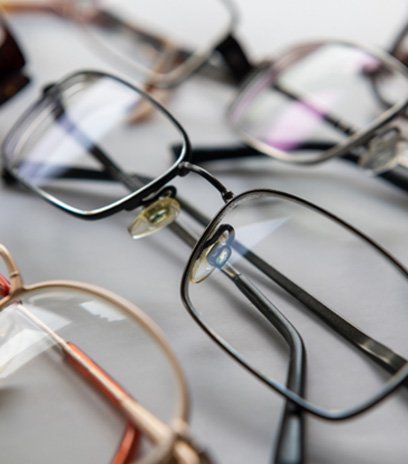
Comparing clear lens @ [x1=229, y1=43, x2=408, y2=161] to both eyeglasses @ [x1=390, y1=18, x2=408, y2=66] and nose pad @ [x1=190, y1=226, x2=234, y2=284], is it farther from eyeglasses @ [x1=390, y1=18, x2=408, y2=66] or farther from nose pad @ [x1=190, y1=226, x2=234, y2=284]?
nose pad @ [x1=190, y1=226, x2=234, y2=284]

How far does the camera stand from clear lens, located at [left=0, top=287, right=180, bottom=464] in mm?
340

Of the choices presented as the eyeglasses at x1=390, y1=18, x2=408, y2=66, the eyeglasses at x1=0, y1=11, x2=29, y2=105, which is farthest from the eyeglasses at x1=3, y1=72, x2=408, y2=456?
the eyeglasses at x1=390, y1=18, x2=408, y2=66

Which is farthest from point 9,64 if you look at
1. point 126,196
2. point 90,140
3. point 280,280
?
point 280,280

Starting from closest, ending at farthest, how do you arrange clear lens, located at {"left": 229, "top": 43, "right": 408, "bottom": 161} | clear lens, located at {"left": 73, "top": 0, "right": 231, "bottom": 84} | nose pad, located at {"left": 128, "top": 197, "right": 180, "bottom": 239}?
1. nose pad, located at {"left": 128, "top": 197, "right": 180, "bottom": 239}
2. clear lens, located at {"left": 229, "top": 43, "right": 408, "bottom": 161}
3. clear lens, located at {"left": 73, "top": 0, "right": 231, "bottom": 84}

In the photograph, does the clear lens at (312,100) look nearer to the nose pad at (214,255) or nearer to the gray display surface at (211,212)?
A: the gray display surface at (211,212)

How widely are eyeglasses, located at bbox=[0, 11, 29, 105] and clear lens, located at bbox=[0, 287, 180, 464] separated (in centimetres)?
28

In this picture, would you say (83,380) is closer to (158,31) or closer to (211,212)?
(211,212)

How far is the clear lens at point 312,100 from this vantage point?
0.56 meters

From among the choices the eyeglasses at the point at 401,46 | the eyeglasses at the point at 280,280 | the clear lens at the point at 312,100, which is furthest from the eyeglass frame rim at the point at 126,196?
the eyeglasses at the point at 401,46

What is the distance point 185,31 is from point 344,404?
0.48 meters

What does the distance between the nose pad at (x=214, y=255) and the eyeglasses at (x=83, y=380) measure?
55 millimetres

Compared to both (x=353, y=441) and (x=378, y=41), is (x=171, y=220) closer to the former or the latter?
(x=353, y=441)

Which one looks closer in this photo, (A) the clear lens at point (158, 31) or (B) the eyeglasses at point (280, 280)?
(B) the eyeglasses at point (280, 280)

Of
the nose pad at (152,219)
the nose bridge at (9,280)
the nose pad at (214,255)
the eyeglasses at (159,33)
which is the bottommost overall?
the nose pad at (214,255)
